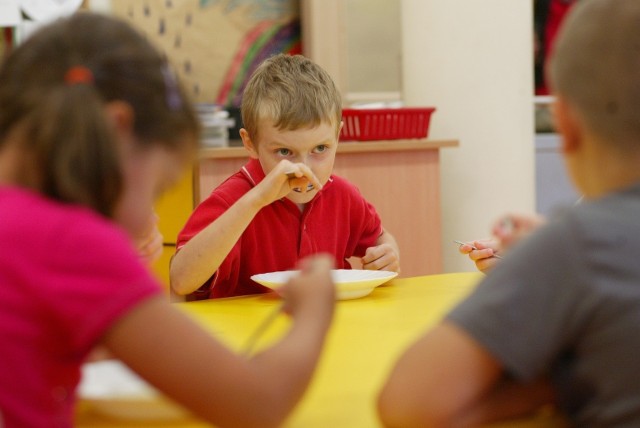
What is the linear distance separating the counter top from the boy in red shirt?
735mm

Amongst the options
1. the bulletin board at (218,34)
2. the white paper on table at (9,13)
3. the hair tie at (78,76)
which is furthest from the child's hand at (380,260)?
the white paper on table at (9,13)

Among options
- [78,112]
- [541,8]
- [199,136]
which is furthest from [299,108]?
[541,8]

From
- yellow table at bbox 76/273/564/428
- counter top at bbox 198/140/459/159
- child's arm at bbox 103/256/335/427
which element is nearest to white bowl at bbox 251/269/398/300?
yellow table at bbox 76/273/564/428

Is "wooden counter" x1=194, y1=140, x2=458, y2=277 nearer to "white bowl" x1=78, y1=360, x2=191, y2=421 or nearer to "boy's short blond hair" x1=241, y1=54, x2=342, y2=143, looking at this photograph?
"boy's short blond hair" x1=241, y1=54, x2=342, y2=143

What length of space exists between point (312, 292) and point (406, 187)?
83.0 inches

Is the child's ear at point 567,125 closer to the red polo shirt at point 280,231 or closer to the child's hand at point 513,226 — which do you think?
the child's hand at point 513,226

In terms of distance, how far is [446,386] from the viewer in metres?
0.69

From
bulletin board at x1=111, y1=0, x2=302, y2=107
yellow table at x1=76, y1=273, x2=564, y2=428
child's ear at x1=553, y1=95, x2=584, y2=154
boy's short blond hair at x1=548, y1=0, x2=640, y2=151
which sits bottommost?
yellow table at x1=76, y1=273, x2=564, y2=428

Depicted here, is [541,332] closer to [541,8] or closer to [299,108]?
[299,108]

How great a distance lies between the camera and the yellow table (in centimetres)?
80

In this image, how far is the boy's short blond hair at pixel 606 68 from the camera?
A: 694mm

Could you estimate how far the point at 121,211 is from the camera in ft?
2.41

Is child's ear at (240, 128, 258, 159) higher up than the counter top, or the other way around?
child's ear at (240, 128, 258, 159)

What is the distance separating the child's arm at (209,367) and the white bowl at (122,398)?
1.9 inches
